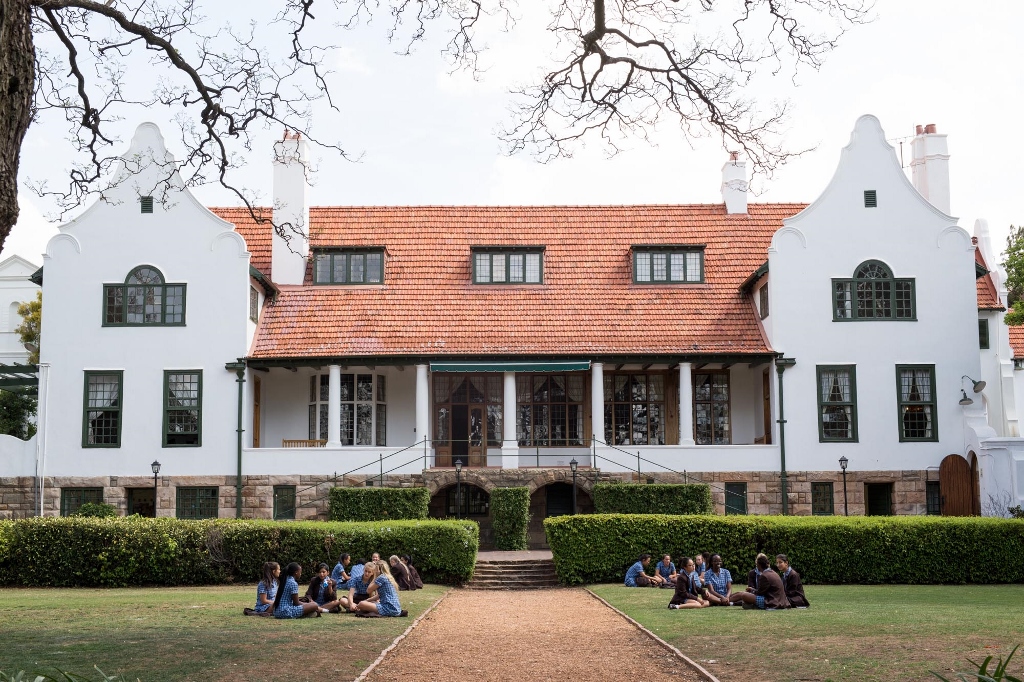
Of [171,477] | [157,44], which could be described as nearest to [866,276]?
[171,477]

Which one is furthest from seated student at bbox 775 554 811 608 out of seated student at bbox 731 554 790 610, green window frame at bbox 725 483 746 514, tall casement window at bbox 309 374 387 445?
tall casement window at bbox 309 374 387 445

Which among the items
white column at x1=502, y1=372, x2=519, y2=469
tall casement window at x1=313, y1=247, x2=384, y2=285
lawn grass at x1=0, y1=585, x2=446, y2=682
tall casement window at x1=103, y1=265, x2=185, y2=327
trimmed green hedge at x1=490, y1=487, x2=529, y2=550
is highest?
tall casement window at x1=313, y1=247, x2=384, y2=285

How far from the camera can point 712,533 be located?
23.5m

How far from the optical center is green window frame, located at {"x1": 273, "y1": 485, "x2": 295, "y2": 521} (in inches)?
1183

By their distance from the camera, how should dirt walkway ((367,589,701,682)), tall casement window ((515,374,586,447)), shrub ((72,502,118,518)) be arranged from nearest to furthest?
dirt walkway ((367,589,701,682)), shrub ((72,502,118,518)), tall casement window ((515,374,586,447))

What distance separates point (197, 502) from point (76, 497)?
10.7ft

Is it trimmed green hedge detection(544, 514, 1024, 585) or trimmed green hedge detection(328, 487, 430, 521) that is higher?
trimmed green hedge detection(328, 487, 430, 521)

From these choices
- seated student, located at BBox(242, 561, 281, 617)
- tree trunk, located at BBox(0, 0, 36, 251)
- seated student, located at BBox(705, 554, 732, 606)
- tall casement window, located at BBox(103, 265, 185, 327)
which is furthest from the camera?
tall casement window, located at BBox(103, 265, 185, 327)

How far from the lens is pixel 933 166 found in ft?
110

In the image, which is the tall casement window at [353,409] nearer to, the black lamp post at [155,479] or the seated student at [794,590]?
the black lamp post at [155,479]

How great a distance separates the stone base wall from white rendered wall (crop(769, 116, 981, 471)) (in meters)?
0.57

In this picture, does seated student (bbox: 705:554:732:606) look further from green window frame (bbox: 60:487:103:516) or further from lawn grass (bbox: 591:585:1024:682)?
green window frame (bbox: 60:487:103:516)

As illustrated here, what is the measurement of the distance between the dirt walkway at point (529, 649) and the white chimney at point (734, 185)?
1928cm

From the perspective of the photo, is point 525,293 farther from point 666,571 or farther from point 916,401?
point 666,571
